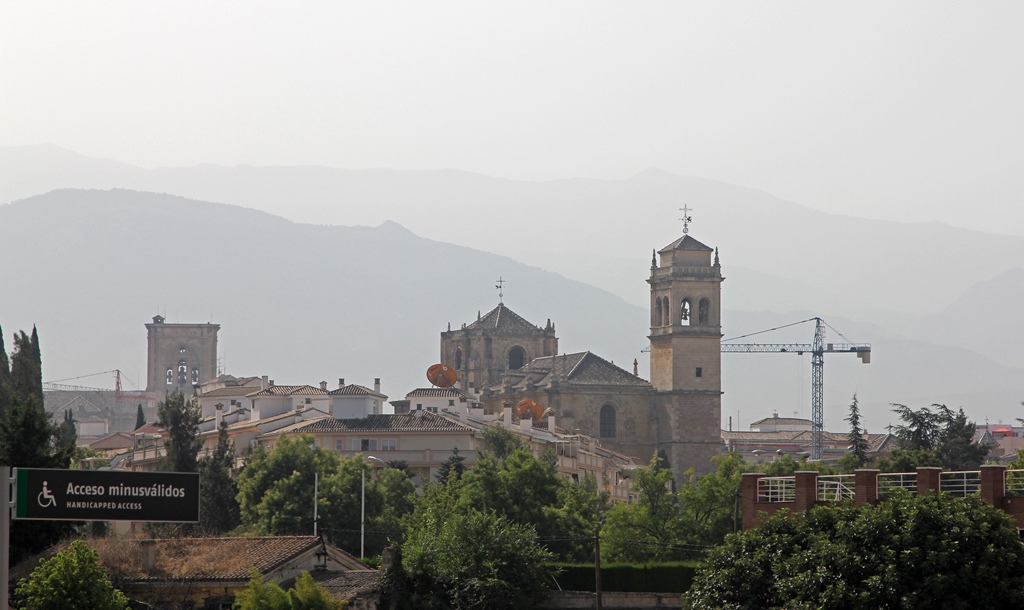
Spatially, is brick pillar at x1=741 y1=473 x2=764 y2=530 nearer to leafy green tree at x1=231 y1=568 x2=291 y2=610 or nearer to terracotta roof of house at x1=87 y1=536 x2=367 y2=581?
leafy green tree at x1=231 y1=568 x2=291 y2=610

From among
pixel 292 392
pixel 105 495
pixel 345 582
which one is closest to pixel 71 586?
pixel 345 582

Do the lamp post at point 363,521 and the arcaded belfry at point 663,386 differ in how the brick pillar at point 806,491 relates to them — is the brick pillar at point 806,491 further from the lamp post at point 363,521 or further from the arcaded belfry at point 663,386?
the arcaded belfry at point 663,386

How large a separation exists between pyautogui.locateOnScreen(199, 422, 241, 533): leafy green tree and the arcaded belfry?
47.2m

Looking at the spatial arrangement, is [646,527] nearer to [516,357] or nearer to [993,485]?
[993,485]

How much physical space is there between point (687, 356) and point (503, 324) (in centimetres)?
1962

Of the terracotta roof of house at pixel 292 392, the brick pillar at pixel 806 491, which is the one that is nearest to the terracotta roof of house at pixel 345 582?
the brick pillar at pixel 806 491

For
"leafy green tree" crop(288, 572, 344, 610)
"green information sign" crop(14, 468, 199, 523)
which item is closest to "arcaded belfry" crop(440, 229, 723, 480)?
"leafy green tree" crop(288, 572, 344, 610)

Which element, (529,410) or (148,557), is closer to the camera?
(148,557)

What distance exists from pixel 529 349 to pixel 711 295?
17713 mm

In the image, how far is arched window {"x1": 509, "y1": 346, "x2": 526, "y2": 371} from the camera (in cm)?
14662

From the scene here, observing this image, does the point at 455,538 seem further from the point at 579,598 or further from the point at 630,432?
the point at 630,432

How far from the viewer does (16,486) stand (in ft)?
72.5

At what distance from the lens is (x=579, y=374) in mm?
134250

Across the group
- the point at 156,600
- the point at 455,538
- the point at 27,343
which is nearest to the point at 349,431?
the point at 27,343
